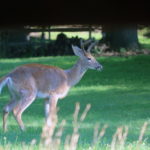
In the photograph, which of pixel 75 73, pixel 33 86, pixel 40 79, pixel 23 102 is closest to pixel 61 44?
pixel 75 73

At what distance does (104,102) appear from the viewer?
17.8 meters

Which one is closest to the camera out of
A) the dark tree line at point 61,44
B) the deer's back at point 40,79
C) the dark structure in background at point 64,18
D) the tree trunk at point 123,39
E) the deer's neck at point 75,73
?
the deer's back at point 40,79

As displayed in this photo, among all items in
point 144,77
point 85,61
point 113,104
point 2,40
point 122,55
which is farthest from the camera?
point 2,40

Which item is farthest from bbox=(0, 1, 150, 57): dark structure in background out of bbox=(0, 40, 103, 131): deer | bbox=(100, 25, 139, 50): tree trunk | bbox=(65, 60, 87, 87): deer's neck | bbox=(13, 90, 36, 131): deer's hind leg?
bbox=(13, 90, 36, 131): deer's hind leg

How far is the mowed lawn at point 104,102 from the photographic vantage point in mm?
12516

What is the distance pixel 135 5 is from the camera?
33344mm

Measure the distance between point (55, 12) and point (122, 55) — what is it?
7263 millimetres

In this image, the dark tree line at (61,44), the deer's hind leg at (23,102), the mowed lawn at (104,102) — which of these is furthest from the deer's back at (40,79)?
the dark tree line at (61,44)

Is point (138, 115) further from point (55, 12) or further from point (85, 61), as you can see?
point (55, 12)

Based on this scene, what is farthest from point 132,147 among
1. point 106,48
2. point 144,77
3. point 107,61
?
point 106,48

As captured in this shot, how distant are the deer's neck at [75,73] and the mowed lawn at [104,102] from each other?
2.72 feet

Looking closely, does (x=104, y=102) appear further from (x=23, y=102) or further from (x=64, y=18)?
(x=64, y=18)

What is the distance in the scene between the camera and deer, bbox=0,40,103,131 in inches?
537

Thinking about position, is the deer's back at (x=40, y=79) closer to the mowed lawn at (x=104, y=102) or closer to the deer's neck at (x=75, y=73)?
the deer's neck at (x=75, y=73)
